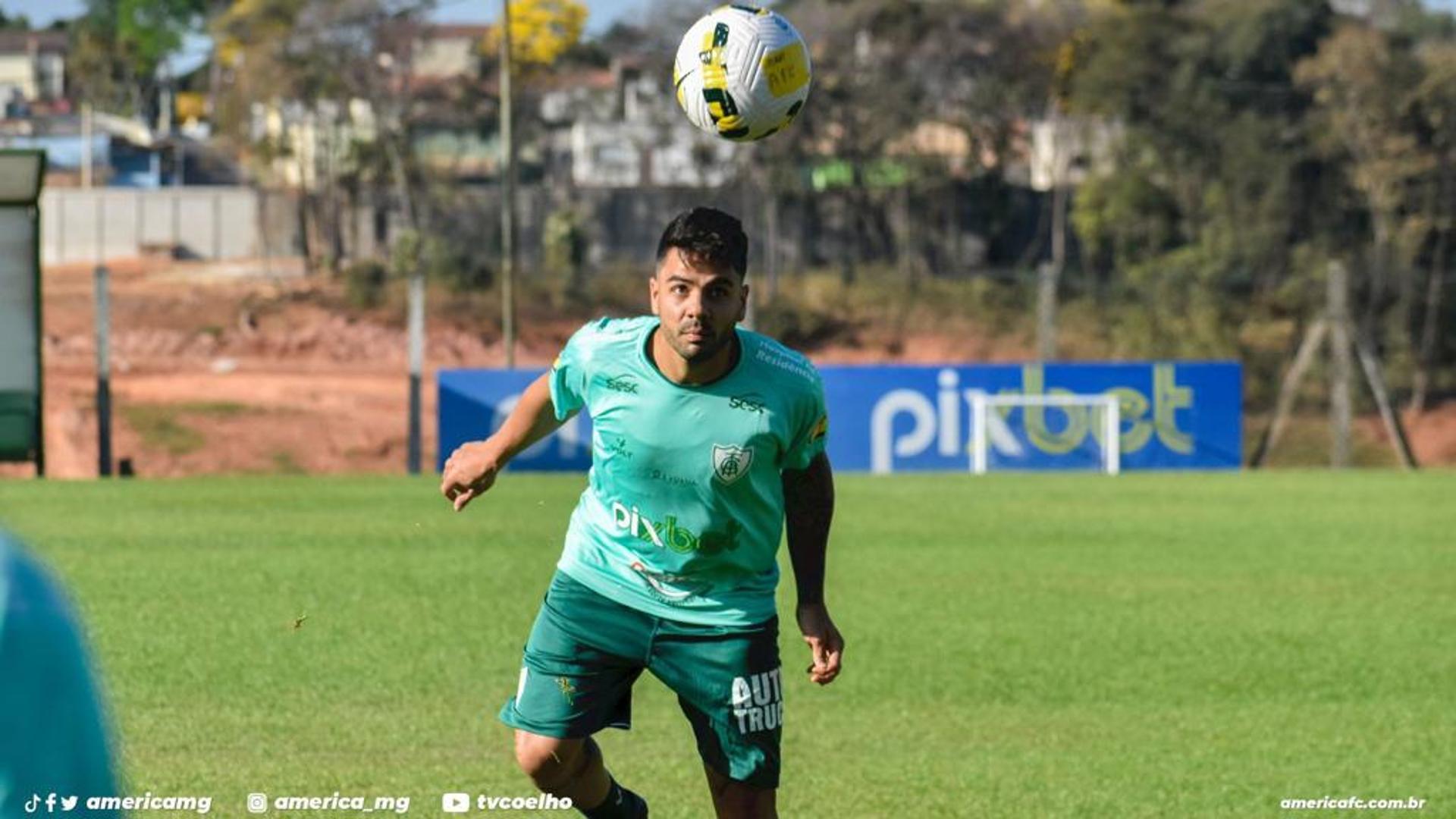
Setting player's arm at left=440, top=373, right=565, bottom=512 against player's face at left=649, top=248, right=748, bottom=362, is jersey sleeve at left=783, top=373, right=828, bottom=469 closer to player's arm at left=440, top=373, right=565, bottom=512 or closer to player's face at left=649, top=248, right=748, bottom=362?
player's face at left=649, top=248, right=748, bottom=362

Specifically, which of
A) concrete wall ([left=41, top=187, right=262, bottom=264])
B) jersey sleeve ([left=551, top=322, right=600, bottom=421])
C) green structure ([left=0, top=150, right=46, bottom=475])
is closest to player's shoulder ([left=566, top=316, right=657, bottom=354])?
jersey sleeve ([left=551, top=322, right=600, bottom=421])

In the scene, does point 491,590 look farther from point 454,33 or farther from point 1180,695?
point 454,33

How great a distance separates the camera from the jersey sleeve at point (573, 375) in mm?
6434

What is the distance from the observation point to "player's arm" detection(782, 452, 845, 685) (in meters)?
6.46

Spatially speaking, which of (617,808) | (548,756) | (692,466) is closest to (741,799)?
(548,756)

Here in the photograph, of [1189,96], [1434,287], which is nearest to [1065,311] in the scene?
[1434,287]

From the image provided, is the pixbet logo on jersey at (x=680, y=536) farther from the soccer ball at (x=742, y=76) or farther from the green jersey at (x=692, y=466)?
the soccer ball at (x=742, y=76)

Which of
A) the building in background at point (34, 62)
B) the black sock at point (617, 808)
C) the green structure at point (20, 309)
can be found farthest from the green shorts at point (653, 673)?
the building in background at point (34, 62)

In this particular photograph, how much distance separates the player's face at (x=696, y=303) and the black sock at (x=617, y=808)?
1.46 meters

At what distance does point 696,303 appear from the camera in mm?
6070

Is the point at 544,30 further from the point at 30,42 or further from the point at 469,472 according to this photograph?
the point at 30,42

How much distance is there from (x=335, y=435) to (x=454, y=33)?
2233 inches

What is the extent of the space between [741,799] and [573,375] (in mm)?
1259

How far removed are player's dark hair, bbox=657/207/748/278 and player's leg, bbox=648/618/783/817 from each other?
3.31 feet
